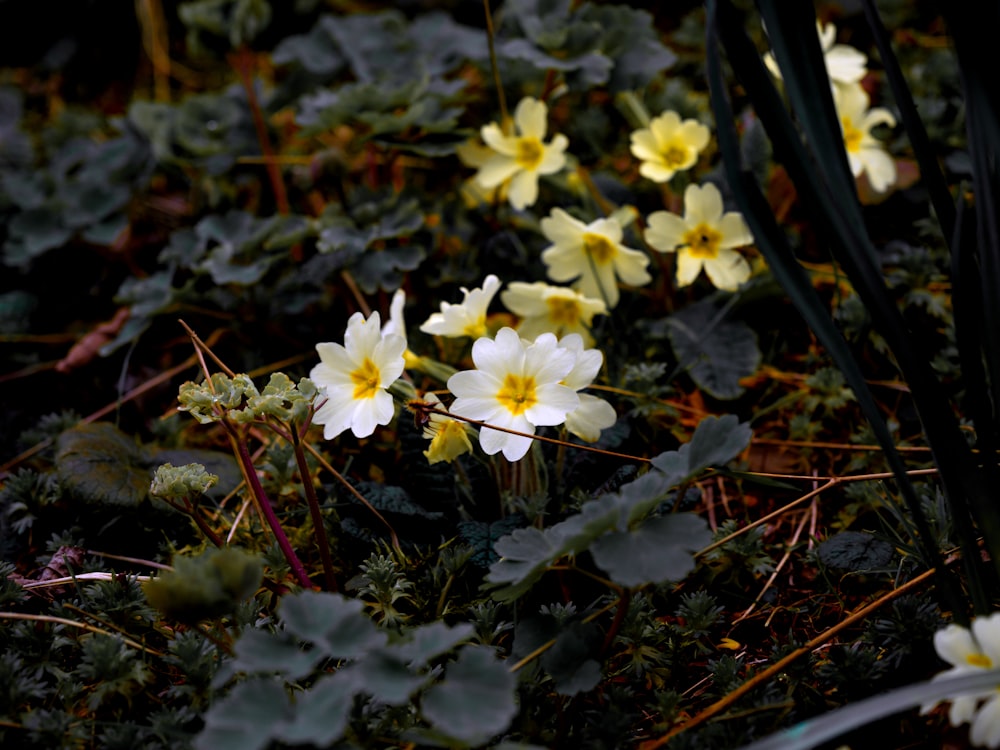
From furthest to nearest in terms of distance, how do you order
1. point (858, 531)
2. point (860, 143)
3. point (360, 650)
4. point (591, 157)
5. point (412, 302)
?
point (591, 157), point (412, 302), point (860, 143), point (858, 531), point (360, 650)

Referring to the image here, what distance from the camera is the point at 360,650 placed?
0.87 m

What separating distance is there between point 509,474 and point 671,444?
36cm

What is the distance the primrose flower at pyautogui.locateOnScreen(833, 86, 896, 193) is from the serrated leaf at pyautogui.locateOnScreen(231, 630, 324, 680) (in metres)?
1.45

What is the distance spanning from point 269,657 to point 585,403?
56 centimetres

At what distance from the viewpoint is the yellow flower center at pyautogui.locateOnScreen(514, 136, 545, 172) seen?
1.80m

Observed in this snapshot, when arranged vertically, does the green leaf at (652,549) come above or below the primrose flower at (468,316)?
below

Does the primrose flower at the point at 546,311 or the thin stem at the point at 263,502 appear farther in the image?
the primrose flower at the point at 546,311

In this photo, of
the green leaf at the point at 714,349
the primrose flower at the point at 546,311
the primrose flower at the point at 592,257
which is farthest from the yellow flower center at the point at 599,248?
the green leaf at the point at 714,349

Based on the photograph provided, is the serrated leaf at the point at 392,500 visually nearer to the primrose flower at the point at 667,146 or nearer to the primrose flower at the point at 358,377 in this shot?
the primrose flower at the point at 358,377

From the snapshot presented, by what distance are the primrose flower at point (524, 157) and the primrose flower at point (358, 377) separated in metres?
0.64

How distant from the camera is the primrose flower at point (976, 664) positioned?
0.83m

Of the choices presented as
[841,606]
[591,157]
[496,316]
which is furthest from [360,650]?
[591,157]

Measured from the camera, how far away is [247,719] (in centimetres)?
83

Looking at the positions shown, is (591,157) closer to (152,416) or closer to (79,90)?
(152,416)
